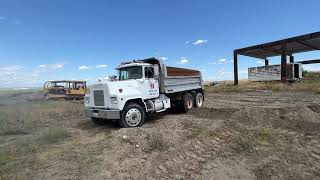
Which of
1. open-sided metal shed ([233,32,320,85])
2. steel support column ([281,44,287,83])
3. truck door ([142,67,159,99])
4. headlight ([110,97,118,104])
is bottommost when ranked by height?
headlight ([110,97,118,104])

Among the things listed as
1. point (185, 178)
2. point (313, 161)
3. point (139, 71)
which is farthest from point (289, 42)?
point (185, 178)

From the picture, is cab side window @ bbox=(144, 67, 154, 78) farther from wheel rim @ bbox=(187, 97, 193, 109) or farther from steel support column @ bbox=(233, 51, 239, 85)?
steel support column @ bbox=(233, 51, 239, 85)

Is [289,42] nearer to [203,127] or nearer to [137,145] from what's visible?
[203,127]

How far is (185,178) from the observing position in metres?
5.77

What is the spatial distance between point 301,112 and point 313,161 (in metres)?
5.96

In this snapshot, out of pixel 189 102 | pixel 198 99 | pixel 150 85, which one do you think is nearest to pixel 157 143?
pixel 150 85

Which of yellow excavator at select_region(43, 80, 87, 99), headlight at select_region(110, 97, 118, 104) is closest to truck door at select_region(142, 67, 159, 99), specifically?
headlight at select_region(110, 97, 118, 104)

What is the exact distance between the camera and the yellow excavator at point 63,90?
27.5 meters

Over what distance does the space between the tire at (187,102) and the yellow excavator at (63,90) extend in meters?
16.0

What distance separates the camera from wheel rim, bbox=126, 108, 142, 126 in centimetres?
1039

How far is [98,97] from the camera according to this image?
10664mm

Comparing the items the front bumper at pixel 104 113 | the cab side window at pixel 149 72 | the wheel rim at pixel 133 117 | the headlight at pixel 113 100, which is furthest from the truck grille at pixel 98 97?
the cab side window at pixel 149 72

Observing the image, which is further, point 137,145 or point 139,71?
point 139,71

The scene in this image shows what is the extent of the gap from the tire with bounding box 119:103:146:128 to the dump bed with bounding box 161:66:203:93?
6.94 feet
